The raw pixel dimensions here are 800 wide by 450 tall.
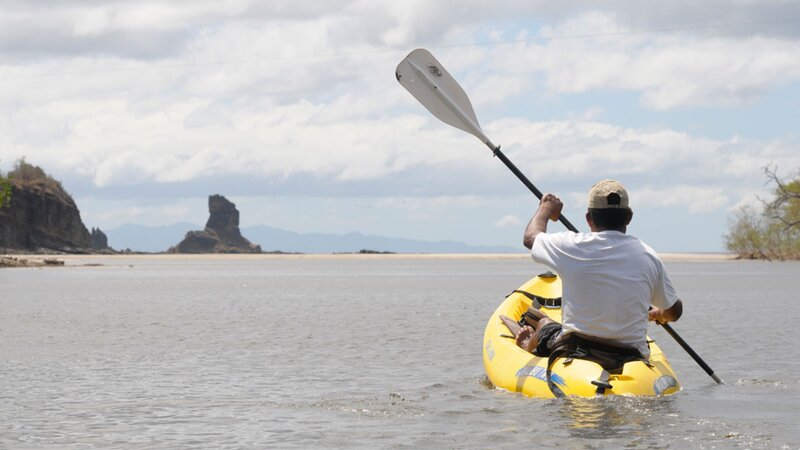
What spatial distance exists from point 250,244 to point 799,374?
15699 cm

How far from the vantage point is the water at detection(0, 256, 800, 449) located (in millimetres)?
7879

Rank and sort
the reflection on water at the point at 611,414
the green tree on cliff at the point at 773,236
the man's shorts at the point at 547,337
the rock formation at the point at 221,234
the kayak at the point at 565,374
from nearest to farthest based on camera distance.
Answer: the reflection on water at the point at 611,414 < the kayak at the point at 565,374 < the man's shorts at the point at 547,337 < the green tree on cliff at the point at 773,236 < the rock formation at the point at 221,234

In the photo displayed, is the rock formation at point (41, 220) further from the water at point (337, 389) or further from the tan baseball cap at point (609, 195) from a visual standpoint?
the tan baseball cap at point (609, 195)

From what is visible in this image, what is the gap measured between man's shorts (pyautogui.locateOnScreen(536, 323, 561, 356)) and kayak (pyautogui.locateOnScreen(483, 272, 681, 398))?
8cm

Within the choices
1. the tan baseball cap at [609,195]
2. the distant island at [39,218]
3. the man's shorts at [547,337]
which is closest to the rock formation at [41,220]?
the distant island at [39,218]

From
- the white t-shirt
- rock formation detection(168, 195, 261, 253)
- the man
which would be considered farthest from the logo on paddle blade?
rock formation detection(168, 195, 261, 253)

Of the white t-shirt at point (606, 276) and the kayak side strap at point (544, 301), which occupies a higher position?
the white t-shirt at point (606, 276)

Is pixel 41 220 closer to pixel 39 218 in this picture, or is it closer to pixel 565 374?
pixel 39 218

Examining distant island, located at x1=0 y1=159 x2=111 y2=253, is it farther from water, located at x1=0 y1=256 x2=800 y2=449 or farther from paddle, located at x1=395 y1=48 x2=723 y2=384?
paddle, located at x1=395 y1=48 x2=723 y2=384

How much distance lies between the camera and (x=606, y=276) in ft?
25.6

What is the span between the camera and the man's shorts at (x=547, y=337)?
9078 mm

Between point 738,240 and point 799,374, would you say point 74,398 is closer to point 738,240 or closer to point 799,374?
point 799,374

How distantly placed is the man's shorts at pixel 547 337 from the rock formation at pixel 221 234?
150 meters

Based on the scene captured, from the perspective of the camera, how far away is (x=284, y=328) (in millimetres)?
19281
